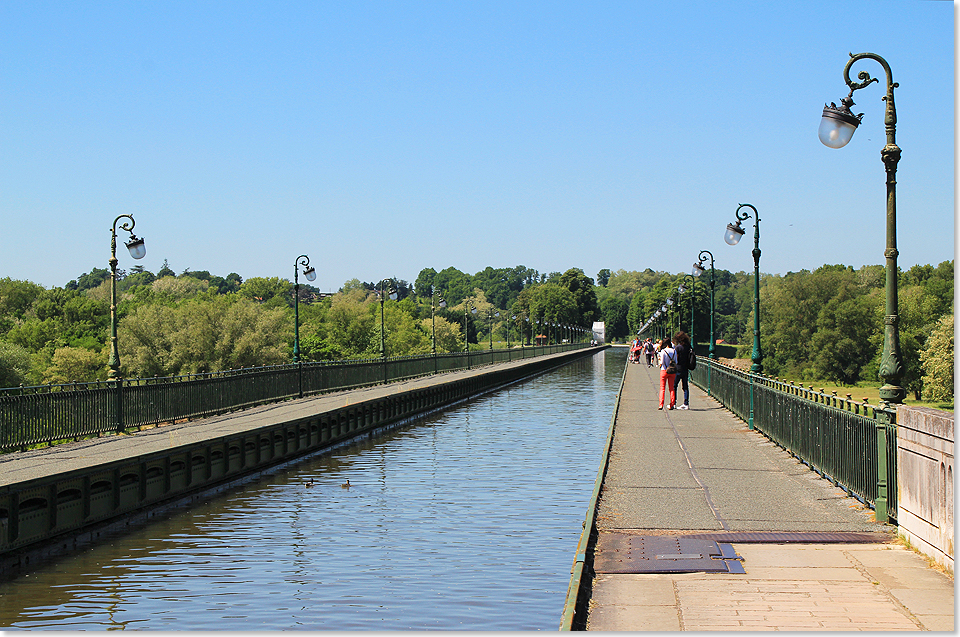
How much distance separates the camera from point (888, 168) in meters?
13.1

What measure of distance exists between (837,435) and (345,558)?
299 inches

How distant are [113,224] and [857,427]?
20660 mm

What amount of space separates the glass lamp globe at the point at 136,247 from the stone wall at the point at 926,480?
809 inches

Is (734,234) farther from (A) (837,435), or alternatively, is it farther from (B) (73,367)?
(B) (73,367)

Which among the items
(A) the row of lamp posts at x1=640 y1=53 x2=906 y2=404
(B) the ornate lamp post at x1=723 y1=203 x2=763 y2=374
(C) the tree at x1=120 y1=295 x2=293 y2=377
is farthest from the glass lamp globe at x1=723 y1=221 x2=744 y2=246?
(C) the tree at x1=120 y1=295 x2=293 y2=377

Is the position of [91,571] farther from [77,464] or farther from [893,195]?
[893,195]

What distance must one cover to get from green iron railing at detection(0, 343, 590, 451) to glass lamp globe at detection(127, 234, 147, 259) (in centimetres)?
332

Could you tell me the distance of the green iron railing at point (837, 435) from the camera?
476 inches

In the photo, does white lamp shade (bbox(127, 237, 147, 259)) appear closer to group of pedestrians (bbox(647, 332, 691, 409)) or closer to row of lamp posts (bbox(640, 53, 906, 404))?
group of pedestrians (bbox(647, 332, 691, 409))

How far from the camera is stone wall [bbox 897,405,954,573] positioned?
376 inches

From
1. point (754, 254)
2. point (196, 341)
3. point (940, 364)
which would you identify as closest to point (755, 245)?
point (754, 254)

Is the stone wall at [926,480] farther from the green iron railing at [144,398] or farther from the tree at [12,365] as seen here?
the tree at [12,365]

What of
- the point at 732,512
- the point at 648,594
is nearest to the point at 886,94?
the point at 732,512

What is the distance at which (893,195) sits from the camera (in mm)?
13188
